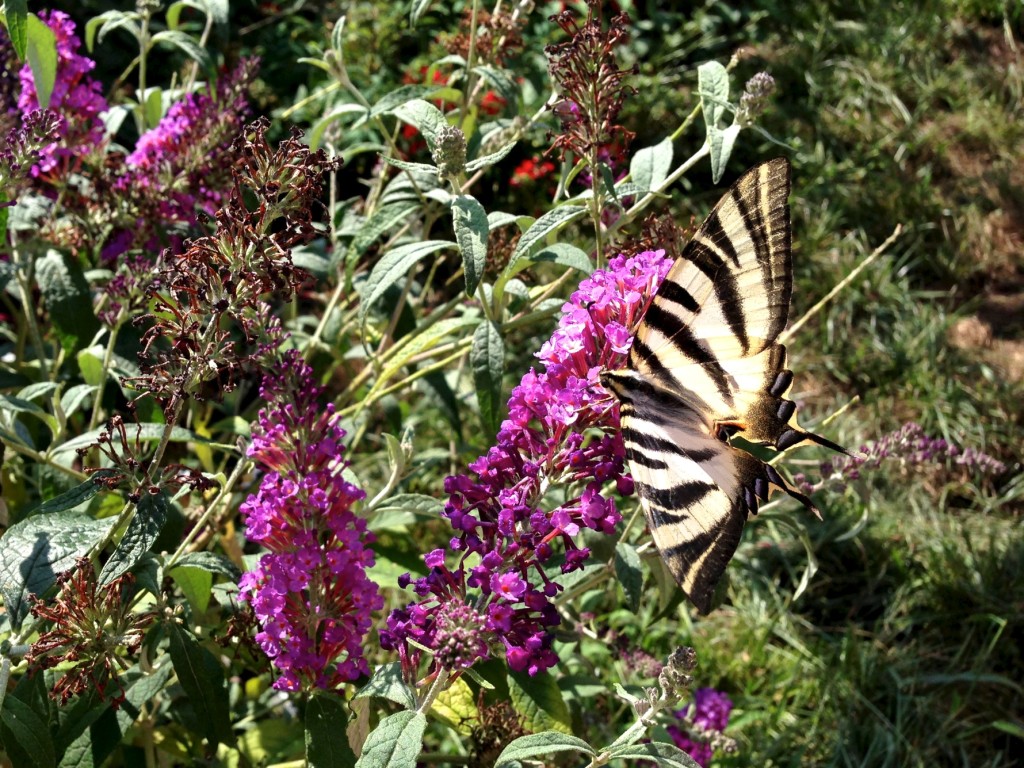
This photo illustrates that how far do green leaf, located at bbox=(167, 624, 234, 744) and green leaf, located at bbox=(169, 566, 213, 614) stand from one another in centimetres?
6

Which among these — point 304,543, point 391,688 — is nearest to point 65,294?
point 304,543

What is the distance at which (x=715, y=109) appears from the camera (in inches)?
83.0

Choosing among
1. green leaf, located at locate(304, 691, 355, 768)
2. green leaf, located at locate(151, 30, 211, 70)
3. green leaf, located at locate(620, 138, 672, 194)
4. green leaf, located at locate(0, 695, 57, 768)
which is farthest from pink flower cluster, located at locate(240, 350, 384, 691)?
green leaf, located at locate(151, 30, 211, 70)

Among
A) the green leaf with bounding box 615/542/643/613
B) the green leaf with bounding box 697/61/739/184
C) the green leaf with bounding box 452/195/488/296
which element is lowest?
the green leaf with bounding box 615/542/643/613

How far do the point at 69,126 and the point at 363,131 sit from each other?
101 inches

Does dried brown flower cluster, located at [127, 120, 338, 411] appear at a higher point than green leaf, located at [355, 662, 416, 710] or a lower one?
higher

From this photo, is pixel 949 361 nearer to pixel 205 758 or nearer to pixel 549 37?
pixel 549 37

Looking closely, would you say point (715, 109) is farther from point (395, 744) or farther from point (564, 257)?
point (395, 744)

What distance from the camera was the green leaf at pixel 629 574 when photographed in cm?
184

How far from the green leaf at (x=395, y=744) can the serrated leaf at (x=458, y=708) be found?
0.59 meters

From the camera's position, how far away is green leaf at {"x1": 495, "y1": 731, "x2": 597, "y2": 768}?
1410 mm

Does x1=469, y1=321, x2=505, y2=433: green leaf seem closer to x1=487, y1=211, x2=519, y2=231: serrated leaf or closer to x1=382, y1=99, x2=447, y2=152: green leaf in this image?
x1=487, y1=211, x2=519, y2=231: serrated leaf

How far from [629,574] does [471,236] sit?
2.19ft

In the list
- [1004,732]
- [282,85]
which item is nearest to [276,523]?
[1004,732]
